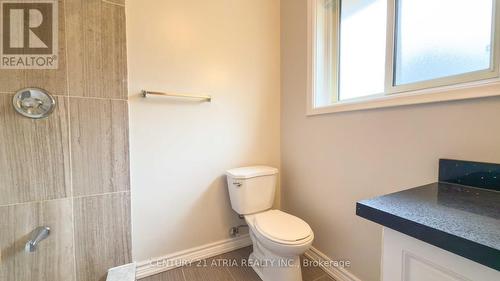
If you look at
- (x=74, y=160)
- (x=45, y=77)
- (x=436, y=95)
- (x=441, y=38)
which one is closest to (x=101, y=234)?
(x=74, y=160)

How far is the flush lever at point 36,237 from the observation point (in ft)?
3.51

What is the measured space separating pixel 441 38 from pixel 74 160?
2070 mm

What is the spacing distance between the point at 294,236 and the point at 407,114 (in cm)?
87

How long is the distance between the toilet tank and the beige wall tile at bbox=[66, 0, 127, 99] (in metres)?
0.94

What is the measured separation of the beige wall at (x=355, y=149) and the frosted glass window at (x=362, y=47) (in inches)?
10.2

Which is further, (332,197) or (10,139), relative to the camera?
(332,197)

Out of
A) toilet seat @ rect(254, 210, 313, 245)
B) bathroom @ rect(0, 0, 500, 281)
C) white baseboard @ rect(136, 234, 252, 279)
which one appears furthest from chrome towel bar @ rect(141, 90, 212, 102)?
white baseboard @ rect(136, 234, 252, 279)

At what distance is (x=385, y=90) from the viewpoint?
1186mm

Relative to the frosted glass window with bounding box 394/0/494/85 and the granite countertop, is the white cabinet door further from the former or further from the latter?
the frosted glass window with bounding box 394/0/494/85

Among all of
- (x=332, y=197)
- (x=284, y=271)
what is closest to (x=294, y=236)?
(x=284, y=271)

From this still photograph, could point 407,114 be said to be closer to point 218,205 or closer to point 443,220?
point 443,220

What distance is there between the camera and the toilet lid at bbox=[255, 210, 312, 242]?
1210mm

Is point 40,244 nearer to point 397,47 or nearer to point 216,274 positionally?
point 216,274

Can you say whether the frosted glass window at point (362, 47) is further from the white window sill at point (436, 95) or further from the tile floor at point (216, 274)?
the tile floor at point (216, 274)
